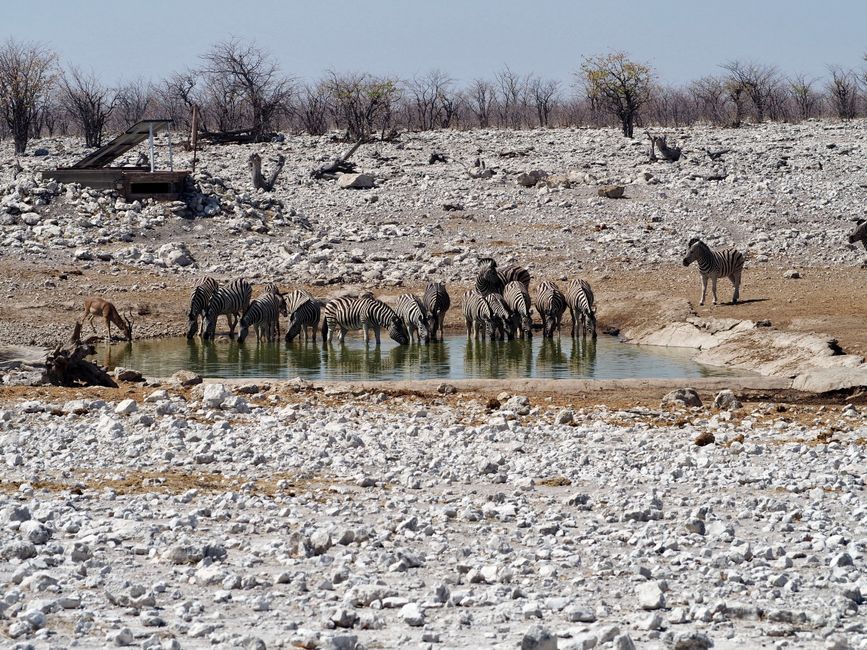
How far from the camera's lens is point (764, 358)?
1614 cm

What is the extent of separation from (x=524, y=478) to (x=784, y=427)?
3145 millimetres

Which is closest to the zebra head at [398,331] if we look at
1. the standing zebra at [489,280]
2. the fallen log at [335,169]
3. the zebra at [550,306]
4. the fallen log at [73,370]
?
the zebra at [550,306]

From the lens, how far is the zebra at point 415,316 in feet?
63.4

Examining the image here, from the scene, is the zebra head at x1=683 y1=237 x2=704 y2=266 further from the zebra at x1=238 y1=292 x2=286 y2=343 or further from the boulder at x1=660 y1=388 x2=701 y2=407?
the boulder at x1=660 y1=388 x2=701 y2=407

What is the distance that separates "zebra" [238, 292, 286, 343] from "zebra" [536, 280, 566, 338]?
415 cm

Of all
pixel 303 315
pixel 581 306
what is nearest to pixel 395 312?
pixel 303 315

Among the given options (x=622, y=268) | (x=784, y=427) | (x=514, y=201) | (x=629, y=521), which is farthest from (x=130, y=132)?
(x=629, y=521)

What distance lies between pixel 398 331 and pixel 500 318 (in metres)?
1.55

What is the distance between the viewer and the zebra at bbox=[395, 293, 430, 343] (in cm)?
1931

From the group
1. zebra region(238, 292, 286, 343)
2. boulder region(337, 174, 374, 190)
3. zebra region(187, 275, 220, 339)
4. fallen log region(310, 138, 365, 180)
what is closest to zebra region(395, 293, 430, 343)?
zebra region(238, 292, 286, 343)

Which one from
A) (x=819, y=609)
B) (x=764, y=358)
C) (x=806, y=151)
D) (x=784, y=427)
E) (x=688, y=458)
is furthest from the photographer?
(x=806, y=151)

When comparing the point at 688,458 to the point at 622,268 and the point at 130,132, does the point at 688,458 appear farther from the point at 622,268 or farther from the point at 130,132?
the point at 130,132

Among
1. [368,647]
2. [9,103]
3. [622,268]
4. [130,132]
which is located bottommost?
[368,647]

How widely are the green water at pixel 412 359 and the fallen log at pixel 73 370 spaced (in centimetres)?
291
